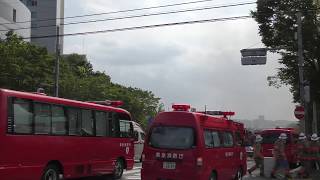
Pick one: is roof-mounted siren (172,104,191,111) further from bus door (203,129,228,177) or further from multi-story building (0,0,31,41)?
multi-story building (0,0,31,41)

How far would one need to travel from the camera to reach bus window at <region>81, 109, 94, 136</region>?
18102mm

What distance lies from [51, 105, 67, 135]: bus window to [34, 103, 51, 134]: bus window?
0.27 meters

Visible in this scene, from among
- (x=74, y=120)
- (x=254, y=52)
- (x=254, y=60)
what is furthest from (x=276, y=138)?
(x=74, y=120)

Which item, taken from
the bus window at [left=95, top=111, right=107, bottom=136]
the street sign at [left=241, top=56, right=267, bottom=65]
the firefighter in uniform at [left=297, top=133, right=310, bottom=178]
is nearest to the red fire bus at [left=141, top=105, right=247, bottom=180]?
the bus window at [left=95, top=111, right=107, bottom=136]

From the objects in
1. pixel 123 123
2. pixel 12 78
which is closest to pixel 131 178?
pixel 123 123

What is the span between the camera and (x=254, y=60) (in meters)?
30.2

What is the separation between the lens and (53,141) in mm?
16219

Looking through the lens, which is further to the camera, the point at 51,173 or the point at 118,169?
the point at 118,169

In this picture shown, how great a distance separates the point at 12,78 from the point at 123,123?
20284 mm

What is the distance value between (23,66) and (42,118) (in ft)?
85.7

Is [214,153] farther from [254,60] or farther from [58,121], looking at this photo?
[254,60]

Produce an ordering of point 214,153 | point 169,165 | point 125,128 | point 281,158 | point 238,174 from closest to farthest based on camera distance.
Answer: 1. point 169,165
2. point 214,153
3. point 238,174
4. point 281,158
5. point 125,128

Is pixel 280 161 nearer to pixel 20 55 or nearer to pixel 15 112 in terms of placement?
pixel 15 112

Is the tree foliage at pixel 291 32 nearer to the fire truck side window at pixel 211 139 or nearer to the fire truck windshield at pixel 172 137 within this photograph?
the fire truck side window at pixel 211 139
